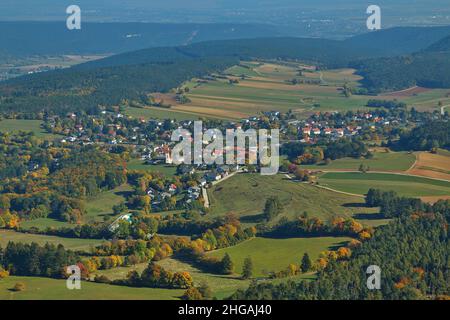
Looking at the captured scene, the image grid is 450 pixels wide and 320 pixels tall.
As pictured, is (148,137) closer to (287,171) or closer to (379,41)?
(287,171)

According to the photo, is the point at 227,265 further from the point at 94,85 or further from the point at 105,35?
the point at 105,35

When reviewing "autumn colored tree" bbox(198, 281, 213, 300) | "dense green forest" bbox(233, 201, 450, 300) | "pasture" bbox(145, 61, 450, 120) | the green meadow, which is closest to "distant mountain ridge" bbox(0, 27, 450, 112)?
"pasture" bbox(145, 61, 450, 120)

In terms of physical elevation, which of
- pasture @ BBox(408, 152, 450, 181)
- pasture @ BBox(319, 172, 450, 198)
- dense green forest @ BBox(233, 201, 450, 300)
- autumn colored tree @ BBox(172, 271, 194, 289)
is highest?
dense green forest @ BBox(233, 201, 450, 300)

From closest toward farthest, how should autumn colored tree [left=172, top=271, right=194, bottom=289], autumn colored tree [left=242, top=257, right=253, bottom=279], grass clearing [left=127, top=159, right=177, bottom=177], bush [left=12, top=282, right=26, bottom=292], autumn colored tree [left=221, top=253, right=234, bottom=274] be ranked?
bush [left=12, top=282, right=26, bottom=292] < autumn colored tree [left=172, top=271, right=194, bottom=289] < autumn colored tree [left=242, top=257, right=253, bottom=279] < autumn colored tree [left=221, top=253, right=234, bottom=274] < grass clearing [left=127, top=159, right=177, bottom=177]

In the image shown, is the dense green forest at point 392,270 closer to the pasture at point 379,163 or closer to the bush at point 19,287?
the bush at point 19,287

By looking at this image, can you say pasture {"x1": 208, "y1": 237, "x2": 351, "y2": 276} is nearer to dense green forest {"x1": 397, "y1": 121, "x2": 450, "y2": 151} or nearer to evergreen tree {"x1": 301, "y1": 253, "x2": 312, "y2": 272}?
evergreen tree {"x1": 301, "y1": 253, "x2": 312, "y2": 272}

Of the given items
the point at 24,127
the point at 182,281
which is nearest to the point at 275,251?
the point at 182,281

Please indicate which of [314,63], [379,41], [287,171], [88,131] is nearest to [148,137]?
[88,131]
